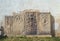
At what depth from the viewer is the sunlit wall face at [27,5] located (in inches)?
62.6

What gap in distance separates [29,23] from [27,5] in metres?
0.20

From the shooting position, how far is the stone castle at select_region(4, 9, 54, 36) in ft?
5.10

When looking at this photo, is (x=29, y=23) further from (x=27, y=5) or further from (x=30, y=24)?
(x=27, y=5)

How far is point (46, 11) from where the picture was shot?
5.22 feet

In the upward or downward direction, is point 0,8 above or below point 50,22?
above

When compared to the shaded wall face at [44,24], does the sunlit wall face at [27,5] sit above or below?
above

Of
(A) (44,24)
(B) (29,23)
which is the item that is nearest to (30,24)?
(B) (29,23)

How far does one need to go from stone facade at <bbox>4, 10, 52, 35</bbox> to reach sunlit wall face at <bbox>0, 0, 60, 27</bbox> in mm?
52

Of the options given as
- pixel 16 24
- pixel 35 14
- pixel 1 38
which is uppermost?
pixel 35 14

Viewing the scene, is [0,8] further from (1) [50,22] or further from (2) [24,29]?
(1) [50,22]

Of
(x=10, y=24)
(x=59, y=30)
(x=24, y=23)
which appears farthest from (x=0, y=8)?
(x=59, y=30)

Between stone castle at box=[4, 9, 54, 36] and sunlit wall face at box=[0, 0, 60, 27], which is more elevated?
sunlit wall face at box=[0, 0, 60, 27]

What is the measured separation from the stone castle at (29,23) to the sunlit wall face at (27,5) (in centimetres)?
5

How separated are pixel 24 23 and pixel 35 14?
0.52ft
